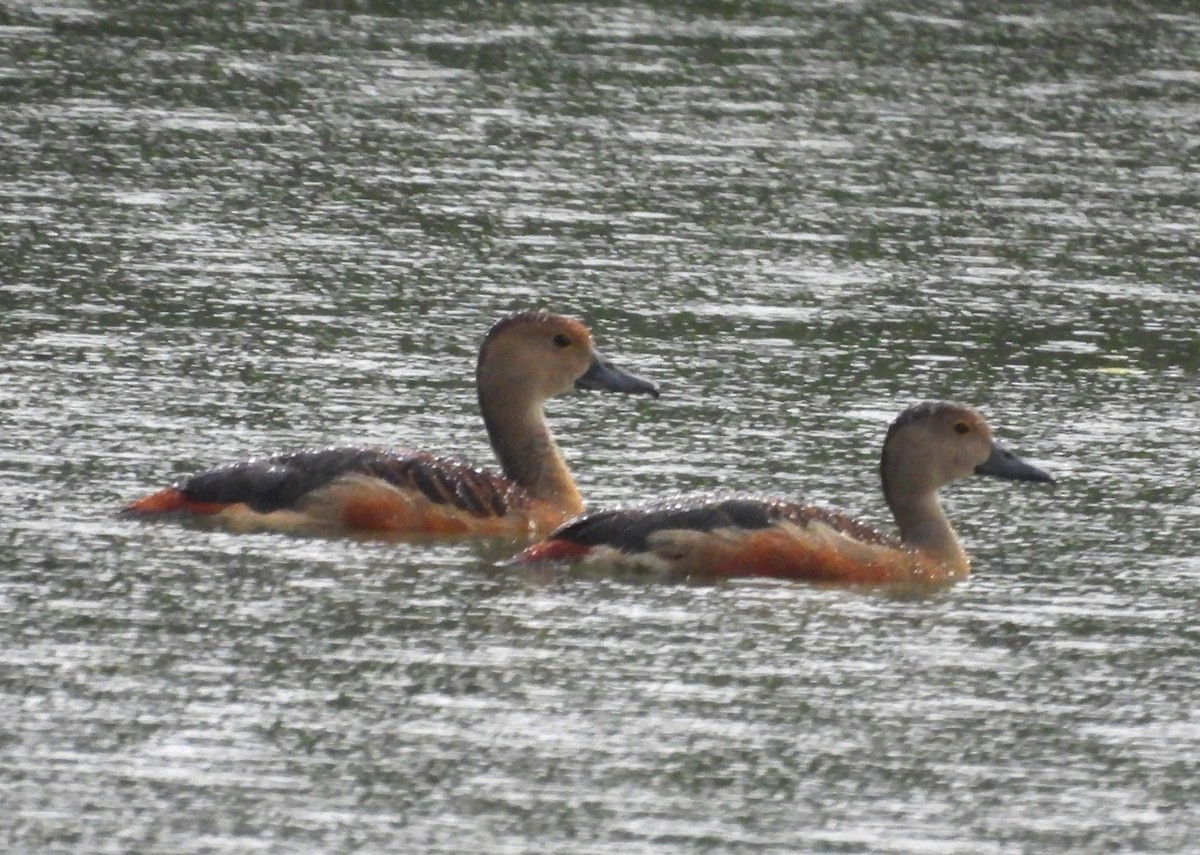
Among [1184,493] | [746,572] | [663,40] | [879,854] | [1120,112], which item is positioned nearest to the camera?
[879,854]

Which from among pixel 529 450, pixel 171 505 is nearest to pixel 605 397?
pixel 529 450

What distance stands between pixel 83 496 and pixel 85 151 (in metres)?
8.18

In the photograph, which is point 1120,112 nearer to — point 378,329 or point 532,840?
point 378,329

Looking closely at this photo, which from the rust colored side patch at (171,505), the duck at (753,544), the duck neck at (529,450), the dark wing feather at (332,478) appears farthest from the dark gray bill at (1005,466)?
the rust colored side patch at (171,505)

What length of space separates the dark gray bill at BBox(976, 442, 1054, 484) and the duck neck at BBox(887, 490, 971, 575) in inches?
14.8

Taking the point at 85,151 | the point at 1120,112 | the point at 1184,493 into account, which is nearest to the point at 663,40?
the point at 1120,112

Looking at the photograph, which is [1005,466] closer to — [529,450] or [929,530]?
[929,530]

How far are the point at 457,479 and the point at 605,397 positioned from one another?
2909 mm

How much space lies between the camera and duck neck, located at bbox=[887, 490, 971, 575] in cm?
1285

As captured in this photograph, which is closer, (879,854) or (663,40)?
(879,854)

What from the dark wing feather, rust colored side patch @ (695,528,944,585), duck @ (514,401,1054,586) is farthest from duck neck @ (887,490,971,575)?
the dark wing feather

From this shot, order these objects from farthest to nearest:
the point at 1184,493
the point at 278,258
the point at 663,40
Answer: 1. the point at 663,40
2. the point at 278,258
3. the point at 1184,493

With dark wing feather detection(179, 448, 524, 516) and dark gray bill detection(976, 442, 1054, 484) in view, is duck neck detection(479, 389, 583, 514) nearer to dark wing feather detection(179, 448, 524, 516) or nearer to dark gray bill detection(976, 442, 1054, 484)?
dark wing feather detection(179, 448, 524, 516)

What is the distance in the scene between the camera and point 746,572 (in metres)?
12.6
